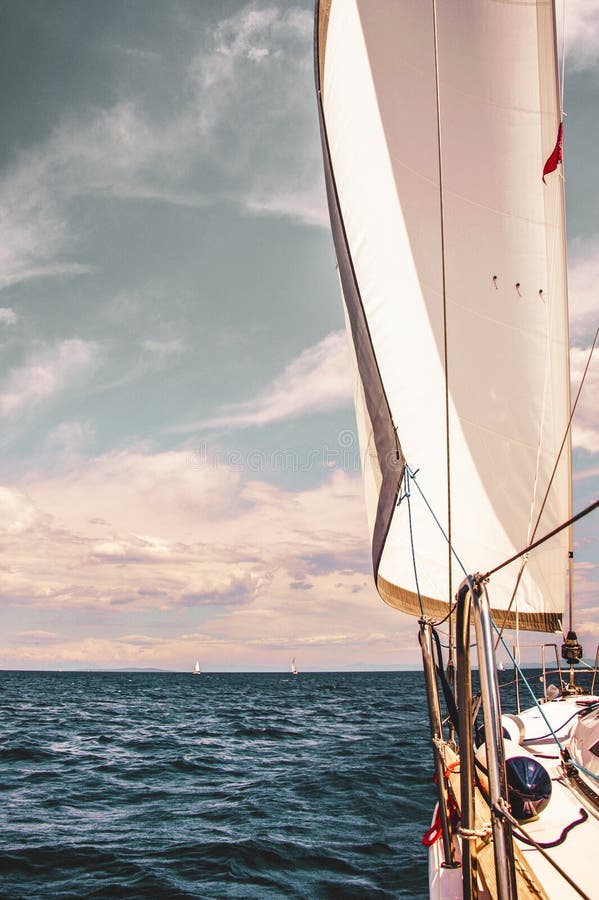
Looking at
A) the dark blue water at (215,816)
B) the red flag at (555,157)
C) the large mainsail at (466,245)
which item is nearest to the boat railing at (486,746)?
the large mainsail at (466,245)

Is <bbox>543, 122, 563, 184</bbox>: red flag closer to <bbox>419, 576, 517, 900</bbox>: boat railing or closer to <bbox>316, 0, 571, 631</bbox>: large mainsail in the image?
<bbox>316, 0, 571, 631</bbox>: large mainsail

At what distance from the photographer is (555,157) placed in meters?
6.25

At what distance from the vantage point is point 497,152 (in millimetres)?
6410

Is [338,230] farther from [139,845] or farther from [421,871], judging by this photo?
[139,845]

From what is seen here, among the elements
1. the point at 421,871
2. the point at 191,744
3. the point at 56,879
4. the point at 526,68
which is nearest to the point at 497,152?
the point at 526,68

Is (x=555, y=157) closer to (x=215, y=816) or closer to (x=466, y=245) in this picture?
(x=466, y=245)

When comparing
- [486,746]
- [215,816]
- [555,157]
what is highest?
[555,157]

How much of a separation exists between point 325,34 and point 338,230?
218 centimetres

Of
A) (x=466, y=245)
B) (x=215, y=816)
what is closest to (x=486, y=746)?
(x=466, y=245)

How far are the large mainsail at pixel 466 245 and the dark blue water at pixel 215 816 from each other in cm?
344

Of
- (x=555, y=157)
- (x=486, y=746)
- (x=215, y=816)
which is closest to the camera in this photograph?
(x=486, y=746)

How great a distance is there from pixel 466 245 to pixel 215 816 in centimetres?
815

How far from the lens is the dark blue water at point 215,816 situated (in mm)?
6262

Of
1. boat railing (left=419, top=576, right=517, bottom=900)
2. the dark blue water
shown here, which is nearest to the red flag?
boat railing (left=419, top=576, right=517, bottom=900)
